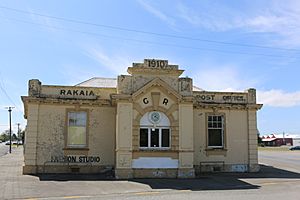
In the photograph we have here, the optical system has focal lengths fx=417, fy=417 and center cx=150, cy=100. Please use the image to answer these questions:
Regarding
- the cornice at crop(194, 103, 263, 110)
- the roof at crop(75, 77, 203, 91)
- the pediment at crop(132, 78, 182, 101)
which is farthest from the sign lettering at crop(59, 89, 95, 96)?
the cornice at crop(194, 103, 263, 110)

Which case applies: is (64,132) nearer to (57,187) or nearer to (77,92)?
(77,92)

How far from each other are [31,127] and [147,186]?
26.9 ft

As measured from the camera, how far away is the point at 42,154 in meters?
22.1

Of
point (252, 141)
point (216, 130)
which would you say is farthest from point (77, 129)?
point (252, 141)

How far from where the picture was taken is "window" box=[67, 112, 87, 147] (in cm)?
2258

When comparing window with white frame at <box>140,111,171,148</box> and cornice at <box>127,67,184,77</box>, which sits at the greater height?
cornice at <box>127,67,184,77</box>

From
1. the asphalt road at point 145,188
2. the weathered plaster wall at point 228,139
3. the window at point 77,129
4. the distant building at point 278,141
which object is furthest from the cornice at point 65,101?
the distant building at point 278,141

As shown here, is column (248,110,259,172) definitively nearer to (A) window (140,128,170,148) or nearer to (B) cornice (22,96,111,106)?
(A) window (140,128,170,148)

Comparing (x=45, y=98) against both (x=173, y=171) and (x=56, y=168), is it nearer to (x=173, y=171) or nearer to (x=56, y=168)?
(x=56, y=168)

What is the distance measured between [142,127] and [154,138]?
83 cm

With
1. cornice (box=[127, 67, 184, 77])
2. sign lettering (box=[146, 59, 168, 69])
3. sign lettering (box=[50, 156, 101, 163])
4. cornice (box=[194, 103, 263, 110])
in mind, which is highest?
sign lettering (box=[146, 59, 168, 69])

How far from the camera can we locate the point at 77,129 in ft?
74.5

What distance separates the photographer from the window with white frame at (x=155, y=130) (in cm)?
2111

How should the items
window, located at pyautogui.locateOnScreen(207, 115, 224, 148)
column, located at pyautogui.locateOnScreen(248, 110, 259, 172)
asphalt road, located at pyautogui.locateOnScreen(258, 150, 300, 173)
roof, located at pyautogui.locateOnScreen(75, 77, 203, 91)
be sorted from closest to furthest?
window, located at pyautogui.locateOnScreen(207, 115, 224, 148) → column, located at pyautogui.locateOnScreen(248, 110, 259, 172) → roof, located at pyautogui.locateOnScreen(75, 77, 203, 91) → asphalt road, located at pyautogui.locateOnScreen(258, 150, 300, 173)
